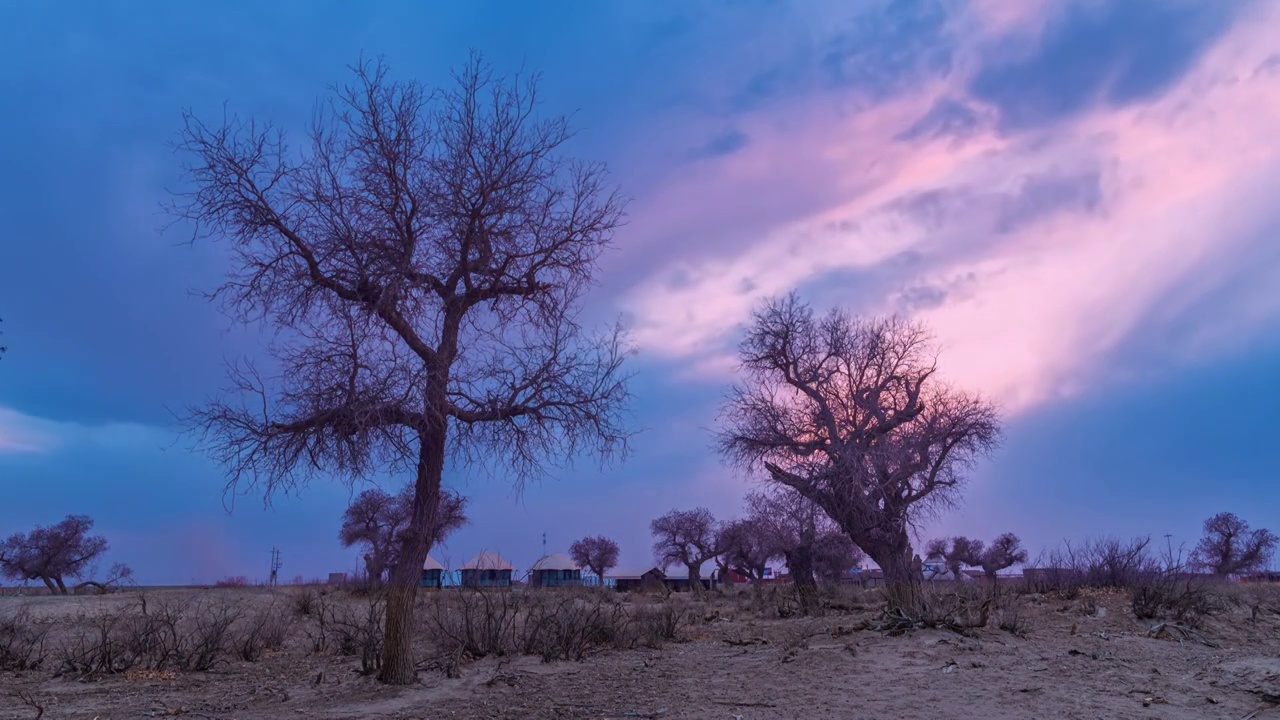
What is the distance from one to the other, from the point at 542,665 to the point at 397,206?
24.4ft

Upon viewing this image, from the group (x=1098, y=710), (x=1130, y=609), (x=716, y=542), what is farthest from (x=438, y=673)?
(x=716, y=542)

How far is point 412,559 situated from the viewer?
11352 mm

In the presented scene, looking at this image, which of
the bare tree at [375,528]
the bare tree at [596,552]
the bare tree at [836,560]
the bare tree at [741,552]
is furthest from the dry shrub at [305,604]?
the bare tree at [596,552]

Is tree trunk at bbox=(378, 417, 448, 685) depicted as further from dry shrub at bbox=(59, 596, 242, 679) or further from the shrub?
the shrub

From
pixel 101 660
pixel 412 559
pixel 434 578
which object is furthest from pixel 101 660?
pixel 434 578

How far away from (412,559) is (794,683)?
5302 mm

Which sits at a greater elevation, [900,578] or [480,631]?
[900,578]

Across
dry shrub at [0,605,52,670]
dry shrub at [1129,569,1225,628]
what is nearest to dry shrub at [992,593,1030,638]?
dry shrub at [1129,569,1225,628]

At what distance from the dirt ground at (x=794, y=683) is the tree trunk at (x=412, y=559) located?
1.17 ft

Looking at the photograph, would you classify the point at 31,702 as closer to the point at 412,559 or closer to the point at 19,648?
the point at 412,559

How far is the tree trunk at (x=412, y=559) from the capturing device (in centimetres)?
1115

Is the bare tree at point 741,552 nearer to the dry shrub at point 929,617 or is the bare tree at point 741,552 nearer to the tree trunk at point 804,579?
the tree trunk at point 804,579

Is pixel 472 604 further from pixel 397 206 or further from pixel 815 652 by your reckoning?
pixel 397 206

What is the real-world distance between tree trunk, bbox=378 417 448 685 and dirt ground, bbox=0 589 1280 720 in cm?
36
